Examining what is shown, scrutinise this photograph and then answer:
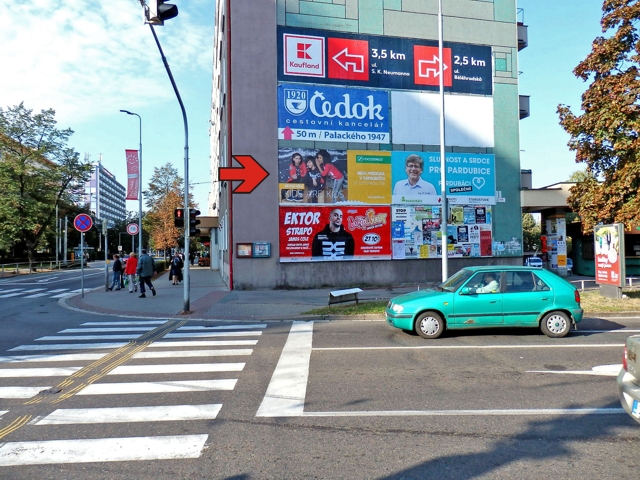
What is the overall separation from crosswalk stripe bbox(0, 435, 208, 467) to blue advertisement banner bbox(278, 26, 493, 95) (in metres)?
18.7

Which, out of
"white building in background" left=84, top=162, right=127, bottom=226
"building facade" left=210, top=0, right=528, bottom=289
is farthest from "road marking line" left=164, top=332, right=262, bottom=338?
"white building in background" left=84, top=162, right=127, bottom=226

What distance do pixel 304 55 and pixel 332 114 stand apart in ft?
9.36

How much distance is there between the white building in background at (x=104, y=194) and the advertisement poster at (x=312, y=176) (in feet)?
441

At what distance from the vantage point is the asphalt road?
4035 mm

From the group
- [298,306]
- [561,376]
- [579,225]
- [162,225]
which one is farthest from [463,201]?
[162,225]

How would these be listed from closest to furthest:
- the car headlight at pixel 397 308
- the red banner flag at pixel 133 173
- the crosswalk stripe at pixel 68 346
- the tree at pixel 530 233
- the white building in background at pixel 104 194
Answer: the crosswalk stripe at pixel 68 346 < the car headlight at pixel 397 308 < the red banner flag at pixel 133 173 < the tree at pixel 530 233 < the white building in background at pixel 104 194

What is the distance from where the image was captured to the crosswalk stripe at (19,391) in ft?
20.3

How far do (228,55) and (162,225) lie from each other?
40254 millimetres

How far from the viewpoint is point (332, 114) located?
21.4 m

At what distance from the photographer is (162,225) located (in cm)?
5803

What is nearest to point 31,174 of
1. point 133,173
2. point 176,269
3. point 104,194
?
point 133,173

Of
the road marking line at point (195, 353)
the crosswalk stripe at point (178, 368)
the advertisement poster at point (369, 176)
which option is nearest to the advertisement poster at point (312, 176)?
the advertisement poster at point (369, 176)

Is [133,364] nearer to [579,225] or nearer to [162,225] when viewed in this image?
[579,225]

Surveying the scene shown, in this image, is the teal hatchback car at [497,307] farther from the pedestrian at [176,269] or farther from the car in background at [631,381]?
the pedestrian at [176,269]
